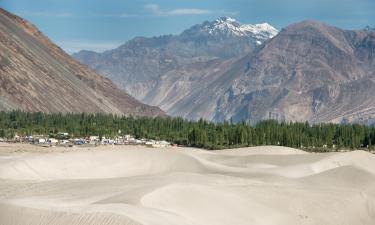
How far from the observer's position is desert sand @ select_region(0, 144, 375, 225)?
45.3 metres

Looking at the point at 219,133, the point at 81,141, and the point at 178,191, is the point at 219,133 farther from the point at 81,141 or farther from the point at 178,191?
the point at 178,191

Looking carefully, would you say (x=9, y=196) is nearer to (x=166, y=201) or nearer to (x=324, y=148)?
(x=166, y=201)

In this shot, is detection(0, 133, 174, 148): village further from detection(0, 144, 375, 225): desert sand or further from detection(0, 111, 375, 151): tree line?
detection(0, 144, 375, 225): desert sand

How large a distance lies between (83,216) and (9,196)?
1586 cm

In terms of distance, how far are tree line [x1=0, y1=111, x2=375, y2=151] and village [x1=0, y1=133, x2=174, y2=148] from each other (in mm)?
3589

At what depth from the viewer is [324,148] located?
15362cm

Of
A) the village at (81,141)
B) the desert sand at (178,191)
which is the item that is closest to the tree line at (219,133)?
the village at (81,141)

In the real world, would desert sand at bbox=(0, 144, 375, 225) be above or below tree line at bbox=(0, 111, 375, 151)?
below

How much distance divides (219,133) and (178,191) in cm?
11349

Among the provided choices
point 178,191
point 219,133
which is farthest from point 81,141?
point 178,191

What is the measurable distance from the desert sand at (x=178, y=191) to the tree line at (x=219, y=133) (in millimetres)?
58172

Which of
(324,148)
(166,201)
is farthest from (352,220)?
(324,148)

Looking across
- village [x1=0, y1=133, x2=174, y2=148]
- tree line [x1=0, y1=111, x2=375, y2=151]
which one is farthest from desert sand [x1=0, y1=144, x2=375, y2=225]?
village [x1=0, y1=133, x2=174, y2=148]

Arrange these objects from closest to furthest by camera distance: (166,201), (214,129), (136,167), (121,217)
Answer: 1. (121,217)
2. (166,201)
3. (136,167)
4. (214,129)
